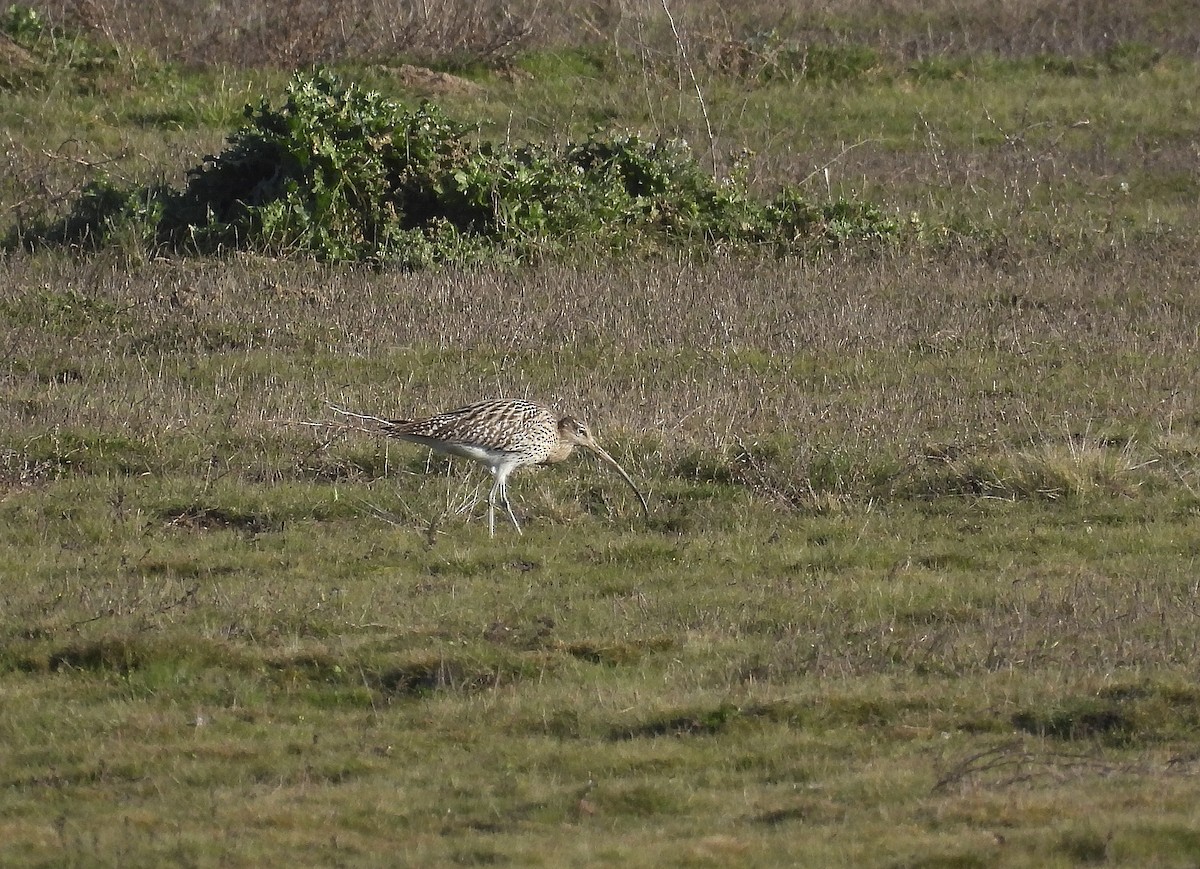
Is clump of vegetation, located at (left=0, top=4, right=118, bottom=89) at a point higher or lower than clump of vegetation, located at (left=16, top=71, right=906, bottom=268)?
higher

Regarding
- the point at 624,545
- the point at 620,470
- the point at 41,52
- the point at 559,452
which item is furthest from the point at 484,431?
the point at 41,52

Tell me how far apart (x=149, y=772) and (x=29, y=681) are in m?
1.55

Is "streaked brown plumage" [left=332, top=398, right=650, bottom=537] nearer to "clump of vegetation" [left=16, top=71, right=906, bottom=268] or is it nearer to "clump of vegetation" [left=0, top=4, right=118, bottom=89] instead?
"clump of vegetation" [left=16, top=71, right=906, bottom=268]

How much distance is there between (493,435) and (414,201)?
888cm

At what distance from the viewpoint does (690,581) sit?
423 inches

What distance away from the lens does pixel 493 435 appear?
11609 mm

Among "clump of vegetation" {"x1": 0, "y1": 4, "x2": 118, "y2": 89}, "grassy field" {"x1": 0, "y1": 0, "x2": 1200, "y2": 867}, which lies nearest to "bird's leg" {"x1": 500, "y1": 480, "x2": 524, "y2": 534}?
"grassy field" {"x1": 0, "y1": 0, "x2": 1200, "y2": 867}

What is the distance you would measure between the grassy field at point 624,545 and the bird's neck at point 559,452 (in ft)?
1.02

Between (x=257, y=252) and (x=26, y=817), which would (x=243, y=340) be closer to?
(x=257, y=252)

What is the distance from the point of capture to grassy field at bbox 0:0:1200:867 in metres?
7.15

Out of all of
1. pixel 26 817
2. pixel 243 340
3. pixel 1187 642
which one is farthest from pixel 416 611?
pixel 243 340

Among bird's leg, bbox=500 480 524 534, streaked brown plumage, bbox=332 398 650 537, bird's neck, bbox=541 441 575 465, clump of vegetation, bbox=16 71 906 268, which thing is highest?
clump of vegetation, bbox=16 71 906 268

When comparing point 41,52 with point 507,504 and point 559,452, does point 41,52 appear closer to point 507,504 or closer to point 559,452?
point 559,452

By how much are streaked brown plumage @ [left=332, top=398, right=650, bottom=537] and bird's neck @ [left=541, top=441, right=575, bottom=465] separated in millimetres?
41
